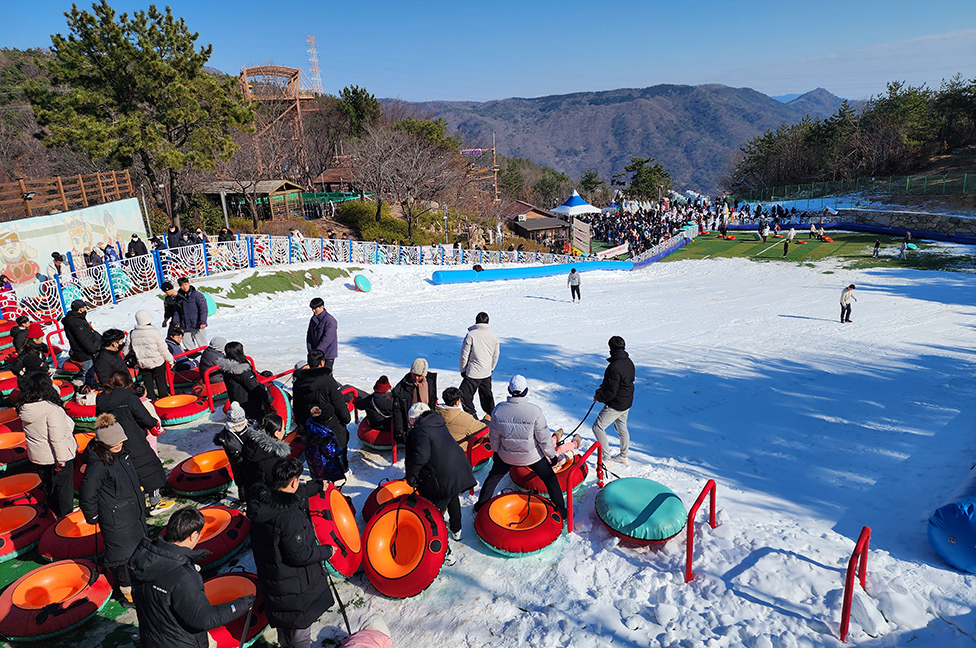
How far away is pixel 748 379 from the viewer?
11.6 metres

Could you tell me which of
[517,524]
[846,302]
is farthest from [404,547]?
[846,302]

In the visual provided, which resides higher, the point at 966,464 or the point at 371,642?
the point at 371,642

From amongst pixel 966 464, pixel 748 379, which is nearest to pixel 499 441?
pixel 966 464

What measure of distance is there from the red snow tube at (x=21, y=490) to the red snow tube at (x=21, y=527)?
0.64 feet

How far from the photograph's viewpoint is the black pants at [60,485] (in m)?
5.36

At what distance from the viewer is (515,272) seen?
26297 millimetres

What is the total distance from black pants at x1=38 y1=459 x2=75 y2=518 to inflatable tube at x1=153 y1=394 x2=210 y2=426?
2441mm

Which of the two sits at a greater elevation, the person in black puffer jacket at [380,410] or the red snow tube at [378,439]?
the person in black puffer jacket at [380,410]

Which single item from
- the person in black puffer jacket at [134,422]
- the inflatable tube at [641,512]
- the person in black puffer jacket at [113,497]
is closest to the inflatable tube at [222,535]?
the person in black puffer jacket at [113,497]

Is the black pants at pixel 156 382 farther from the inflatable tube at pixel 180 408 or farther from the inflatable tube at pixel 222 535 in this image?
the inflatable tube at pixel 222 535

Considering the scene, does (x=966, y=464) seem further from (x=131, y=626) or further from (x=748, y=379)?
(x=131, y=626)

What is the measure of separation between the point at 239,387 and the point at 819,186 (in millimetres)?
56630

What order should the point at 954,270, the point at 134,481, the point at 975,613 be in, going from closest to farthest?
the point at 975,613 → the point at 134,481 → the point at 954,270

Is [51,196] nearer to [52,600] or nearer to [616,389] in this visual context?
[52,600]
